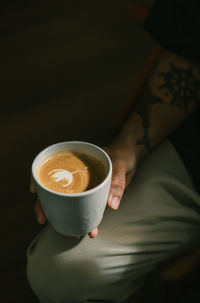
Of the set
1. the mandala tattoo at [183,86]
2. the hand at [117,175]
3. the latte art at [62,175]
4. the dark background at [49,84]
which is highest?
the mandala tattoo at [183,86]

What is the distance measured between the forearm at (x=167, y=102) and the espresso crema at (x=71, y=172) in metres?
0.37

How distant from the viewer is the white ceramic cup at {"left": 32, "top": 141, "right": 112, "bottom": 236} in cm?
62

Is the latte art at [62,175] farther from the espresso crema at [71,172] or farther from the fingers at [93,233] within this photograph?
the fingers at [93,233]

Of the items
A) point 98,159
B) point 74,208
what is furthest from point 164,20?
point 74,208

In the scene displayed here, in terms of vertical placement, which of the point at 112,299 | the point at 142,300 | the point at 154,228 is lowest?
the point at 142,300

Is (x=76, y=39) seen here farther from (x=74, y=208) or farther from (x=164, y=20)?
(x=74, y=208)

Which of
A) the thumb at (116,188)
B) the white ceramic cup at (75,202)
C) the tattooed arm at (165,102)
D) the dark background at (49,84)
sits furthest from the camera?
the dark background at (49,84)

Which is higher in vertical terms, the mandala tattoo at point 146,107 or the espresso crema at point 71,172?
the espresso crema at point 71,172

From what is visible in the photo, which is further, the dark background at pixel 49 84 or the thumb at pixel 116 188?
the dark background at pixel 49 84

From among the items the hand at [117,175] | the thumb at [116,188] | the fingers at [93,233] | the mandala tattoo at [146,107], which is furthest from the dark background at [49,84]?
the fingers at [93,233]

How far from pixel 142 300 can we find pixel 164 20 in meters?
1.00

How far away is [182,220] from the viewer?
0.94 m

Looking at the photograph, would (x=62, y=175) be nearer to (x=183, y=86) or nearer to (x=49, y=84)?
(x=183, y=86)

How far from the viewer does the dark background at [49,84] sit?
1409mm
